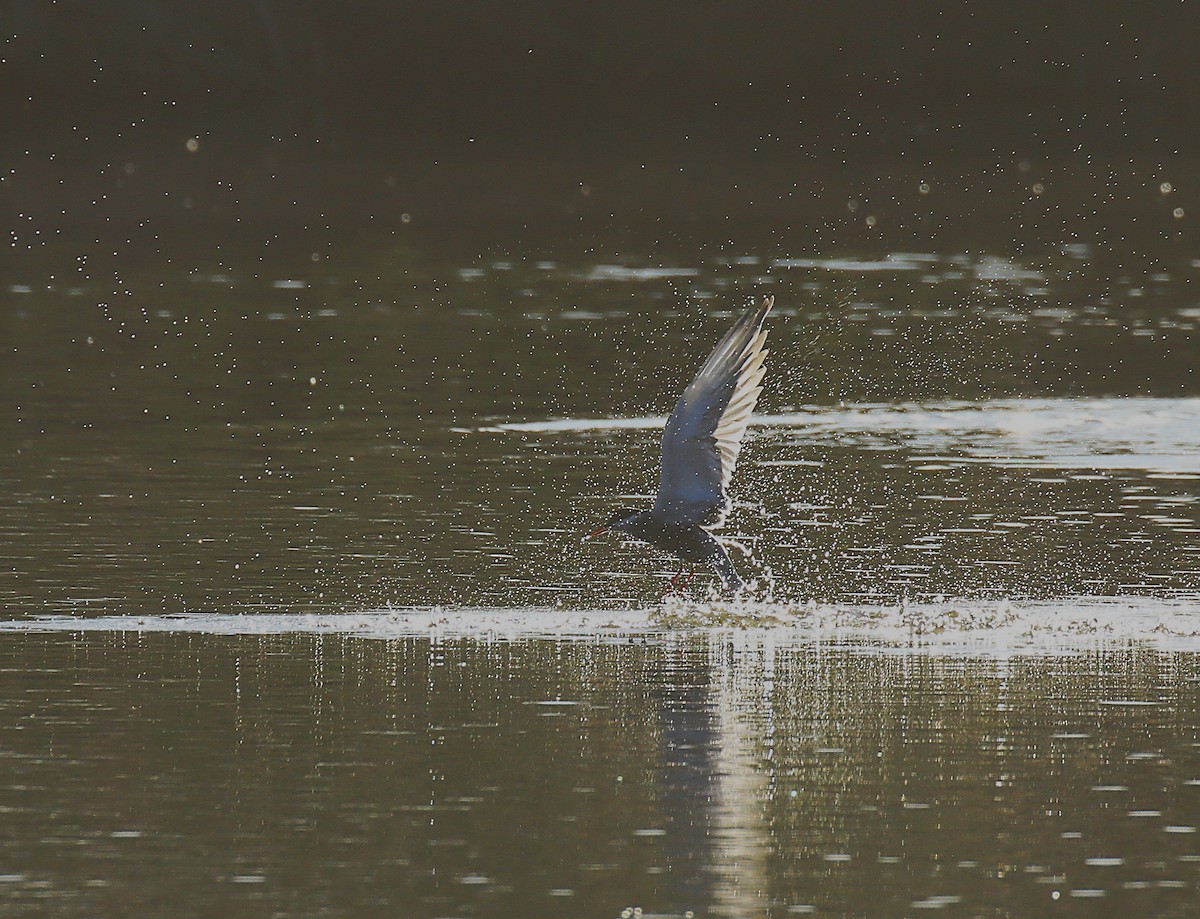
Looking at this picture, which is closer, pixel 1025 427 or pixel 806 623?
pixel 806 623

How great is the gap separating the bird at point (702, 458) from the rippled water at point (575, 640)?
0.40 m

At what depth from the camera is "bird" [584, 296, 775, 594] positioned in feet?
49.0

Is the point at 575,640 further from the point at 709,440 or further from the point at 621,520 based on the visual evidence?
the point at 709,440

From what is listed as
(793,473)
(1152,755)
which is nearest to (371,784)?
(1152,755)

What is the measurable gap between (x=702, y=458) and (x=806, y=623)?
1.12m

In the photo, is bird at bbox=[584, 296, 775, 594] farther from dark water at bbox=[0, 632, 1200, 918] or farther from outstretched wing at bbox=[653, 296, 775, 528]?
dark water at bbox=[0, 632, 1200, 918]

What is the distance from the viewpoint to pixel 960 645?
13.8 metres

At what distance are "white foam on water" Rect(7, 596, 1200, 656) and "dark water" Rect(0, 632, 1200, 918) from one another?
0.73ft

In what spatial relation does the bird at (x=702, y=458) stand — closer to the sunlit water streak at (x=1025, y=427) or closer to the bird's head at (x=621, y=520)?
the bird's head at (x=621, y=520)

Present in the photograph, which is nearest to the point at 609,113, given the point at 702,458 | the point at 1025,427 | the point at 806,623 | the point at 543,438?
the point at 1025,427

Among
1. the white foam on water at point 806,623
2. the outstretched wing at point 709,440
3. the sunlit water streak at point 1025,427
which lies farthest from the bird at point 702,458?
the sunlit water streak at point 1025,427

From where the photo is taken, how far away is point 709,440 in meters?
15.0

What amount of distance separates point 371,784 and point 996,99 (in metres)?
78.2

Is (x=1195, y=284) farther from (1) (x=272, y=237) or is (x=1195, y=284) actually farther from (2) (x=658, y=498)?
(2) (x=658, y=498)
